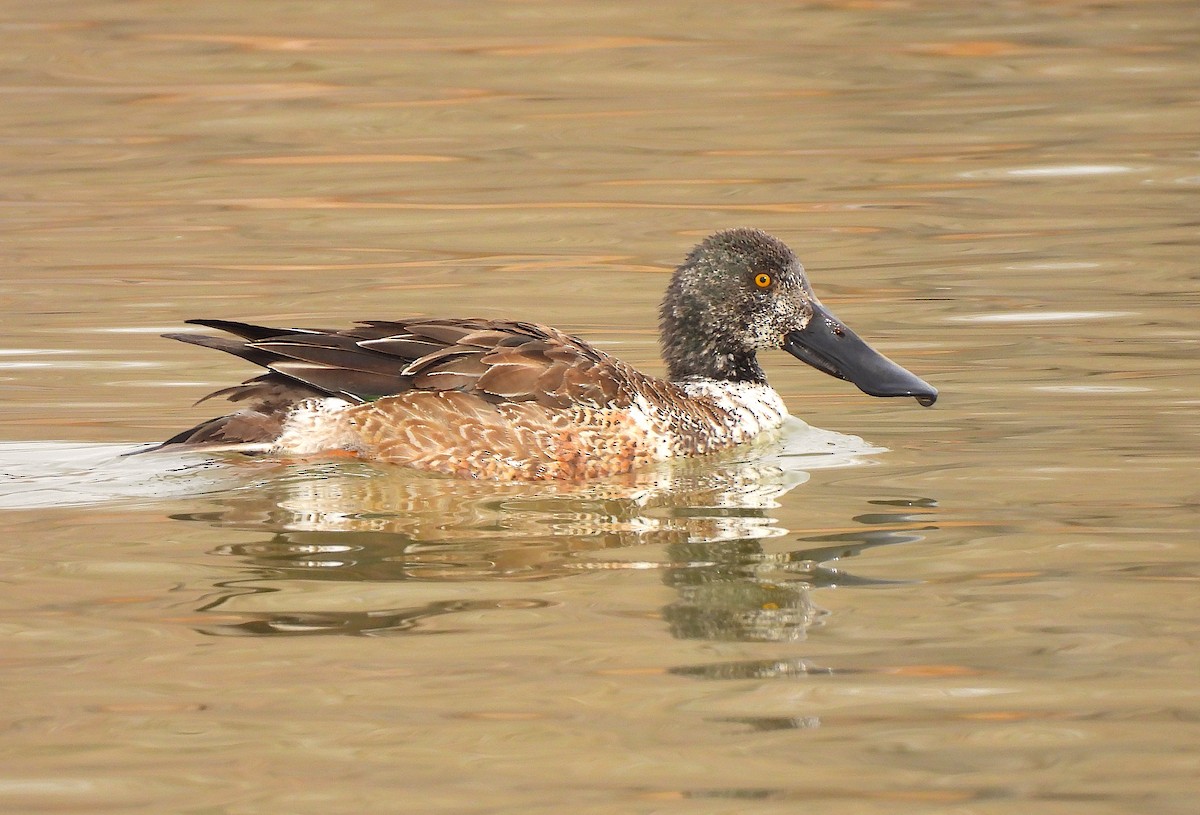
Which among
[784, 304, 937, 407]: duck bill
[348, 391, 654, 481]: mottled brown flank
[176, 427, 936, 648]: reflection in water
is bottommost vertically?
[176, 427, 936, 648]: reflection in water

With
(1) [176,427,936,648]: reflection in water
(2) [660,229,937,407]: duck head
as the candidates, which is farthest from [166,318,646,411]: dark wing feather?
(2) [660,229,937,407]: duck head

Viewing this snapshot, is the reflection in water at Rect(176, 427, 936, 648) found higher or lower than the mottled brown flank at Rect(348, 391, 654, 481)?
lower

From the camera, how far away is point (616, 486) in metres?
7.79

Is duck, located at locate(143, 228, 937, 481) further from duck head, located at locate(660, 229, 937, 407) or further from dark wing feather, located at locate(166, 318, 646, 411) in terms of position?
duck head, located at locate(660, 229, 937, 407)

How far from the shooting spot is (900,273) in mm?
12633

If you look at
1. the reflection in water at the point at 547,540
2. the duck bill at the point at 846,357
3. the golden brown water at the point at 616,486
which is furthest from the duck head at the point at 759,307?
the reflection in water at the point at 547,540

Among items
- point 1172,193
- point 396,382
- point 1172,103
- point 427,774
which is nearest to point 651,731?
point 427,774

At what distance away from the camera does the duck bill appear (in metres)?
8.52

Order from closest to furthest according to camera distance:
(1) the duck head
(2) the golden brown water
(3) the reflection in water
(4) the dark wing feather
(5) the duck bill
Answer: (2) the golden brown water
(3) the reflection in water
(4) the dark wing feather
(5) the duck bill
(1) the duck head

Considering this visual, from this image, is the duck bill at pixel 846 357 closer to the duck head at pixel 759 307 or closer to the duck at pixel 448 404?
the duck head at pixel 759 307

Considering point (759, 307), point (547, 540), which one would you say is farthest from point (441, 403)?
point (759, 307)

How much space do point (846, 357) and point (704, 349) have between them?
662 mm

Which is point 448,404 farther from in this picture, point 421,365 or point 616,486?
point 616,486

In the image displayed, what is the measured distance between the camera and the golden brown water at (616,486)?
15.5ft
